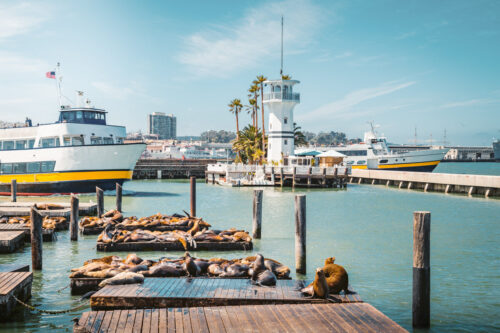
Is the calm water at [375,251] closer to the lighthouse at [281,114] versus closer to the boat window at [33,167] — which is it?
the boat window at [33,167]

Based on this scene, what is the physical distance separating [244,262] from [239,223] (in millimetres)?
11220

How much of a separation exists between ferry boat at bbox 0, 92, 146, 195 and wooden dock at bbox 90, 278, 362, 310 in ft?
83.7

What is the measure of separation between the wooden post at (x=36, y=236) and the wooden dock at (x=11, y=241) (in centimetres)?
292

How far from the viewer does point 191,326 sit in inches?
268

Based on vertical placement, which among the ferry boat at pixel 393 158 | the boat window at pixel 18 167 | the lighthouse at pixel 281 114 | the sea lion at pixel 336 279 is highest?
the lighthouse at pixel 281 114

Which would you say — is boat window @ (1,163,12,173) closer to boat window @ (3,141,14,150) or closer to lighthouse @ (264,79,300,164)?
boat window @ (3,141,14,150)

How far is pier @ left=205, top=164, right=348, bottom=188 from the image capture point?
43.5 metres

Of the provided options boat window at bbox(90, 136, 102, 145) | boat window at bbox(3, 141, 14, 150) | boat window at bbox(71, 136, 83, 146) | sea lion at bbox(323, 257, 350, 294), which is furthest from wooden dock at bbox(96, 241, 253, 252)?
boat window at bbox(3, 141, 14, 150)

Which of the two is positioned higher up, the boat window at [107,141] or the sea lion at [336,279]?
the boat window at [107,141]

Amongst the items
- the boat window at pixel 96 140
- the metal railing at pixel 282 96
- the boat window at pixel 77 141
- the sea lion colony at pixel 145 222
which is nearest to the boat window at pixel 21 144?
the boat window at pixel 77 141

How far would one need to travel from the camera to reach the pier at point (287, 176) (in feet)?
143

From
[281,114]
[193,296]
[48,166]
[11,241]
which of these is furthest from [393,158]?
[193,296]

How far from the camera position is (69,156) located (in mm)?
32562

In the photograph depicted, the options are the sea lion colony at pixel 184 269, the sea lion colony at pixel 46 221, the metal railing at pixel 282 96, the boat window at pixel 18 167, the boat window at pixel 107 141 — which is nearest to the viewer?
the sea lion colony at pixel 184 269
